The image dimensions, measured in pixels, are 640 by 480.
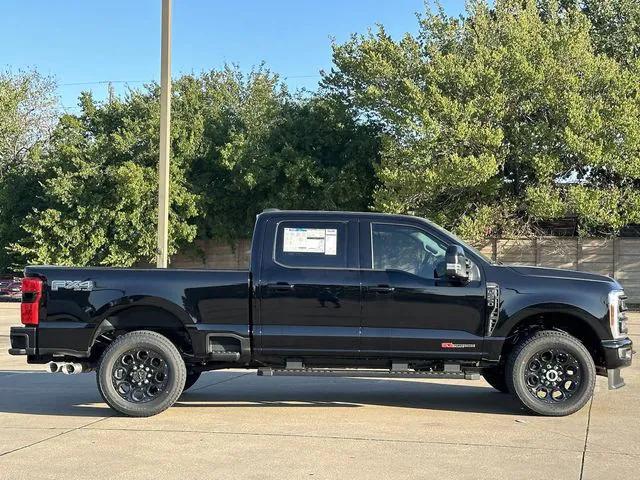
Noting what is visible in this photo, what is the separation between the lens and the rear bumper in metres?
7.82

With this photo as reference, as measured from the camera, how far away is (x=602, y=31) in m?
31.0

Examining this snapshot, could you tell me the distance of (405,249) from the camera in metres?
8.03

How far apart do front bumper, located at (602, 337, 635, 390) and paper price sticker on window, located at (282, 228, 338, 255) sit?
3.01 metres

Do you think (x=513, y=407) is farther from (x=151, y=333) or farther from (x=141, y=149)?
(x=141, y=149)

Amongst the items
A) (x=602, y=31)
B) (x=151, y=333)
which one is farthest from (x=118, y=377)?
(x=602, y=31)

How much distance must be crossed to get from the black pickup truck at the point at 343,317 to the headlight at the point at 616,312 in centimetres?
1

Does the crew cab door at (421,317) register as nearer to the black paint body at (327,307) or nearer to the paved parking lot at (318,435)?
the black paint body at (327,307)

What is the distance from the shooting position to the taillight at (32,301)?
7.83 meters

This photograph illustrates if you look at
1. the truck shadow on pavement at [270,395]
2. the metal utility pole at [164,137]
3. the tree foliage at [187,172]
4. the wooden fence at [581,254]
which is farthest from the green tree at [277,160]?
the truck shadow on pavement at [270,395]

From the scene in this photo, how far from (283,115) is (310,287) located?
80.9ft

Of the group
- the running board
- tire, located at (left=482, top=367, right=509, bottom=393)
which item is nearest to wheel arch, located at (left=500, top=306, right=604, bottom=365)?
the running board

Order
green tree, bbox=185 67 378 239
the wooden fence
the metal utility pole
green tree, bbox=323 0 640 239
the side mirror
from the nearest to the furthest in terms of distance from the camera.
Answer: the side mirror
the metal utility pole
green tree, bbox=323 0 640 239
the wooden fence
green tree, bbox=185 67 378 239

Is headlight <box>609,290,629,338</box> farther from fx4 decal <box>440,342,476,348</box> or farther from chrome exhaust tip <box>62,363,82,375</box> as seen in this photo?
chrome exhaust tip <box>62,363,82,375</box>

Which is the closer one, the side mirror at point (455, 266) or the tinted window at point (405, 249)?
the side mirror at point (455, 266)
